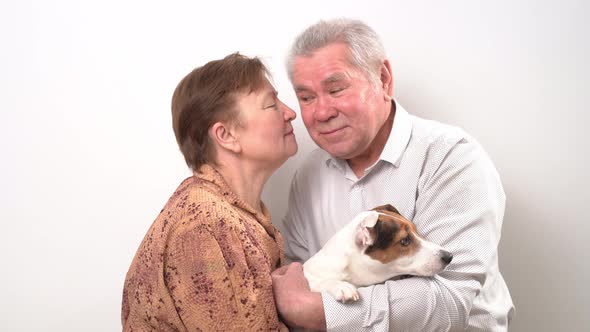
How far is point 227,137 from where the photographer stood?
2.04 m

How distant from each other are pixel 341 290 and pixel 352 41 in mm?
842

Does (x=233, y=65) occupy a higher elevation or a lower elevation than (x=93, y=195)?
higher

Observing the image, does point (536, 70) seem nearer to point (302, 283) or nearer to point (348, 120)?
point (348, 120)

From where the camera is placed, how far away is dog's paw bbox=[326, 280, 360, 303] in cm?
178

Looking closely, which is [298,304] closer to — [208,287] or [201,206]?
[208,287]

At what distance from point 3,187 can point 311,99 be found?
1343 mm

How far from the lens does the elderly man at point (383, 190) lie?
1.81 m

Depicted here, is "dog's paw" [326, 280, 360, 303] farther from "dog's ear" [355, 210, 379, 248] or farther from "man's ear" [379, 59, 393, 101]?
"man's ear" [379, 59, 393, 101]

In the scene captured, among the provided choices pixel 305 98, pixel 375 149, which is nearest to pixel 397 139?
pixel 375 149

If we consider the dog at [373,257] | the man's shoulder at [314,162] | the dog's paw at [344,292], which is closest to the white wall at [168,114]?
the man's shoulder at [314,162]

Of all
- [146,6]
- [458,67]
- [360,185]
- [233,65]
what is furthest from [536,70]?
[146,6]

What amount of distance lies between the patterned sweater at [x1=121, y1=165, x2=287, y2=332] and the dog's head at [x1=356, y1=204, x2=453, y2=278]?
1.01 ft

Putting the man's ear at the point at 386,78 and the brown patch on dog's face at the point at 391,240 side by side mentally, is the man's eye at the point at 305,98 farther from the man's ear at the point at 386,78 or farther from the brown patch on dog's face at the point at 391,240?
the brown patch on dog's face at the point at 391,240

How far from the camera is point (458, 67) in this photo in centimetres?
259
